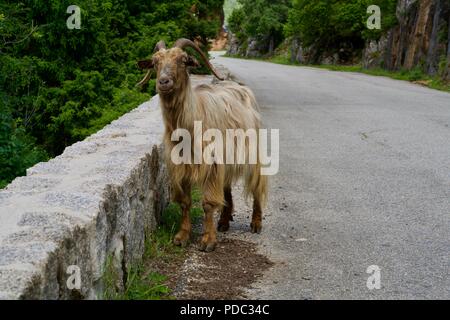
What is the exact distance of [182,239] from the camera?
216 inches

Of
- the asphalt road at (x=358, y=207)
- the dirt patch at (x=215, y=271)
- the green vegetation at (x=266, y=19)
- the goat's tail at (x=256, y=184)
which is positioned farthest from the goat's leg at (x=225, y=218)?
the green vegetation at (x=266, y=19)

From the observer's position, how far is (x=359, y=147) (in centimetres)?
1026

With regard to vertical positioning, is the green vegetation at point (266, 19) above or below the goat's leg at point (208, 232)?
above

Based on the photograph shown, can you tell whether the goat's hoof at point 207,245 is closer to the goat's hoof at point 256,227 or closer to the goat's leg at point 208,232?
the goat's leg at point 208,232

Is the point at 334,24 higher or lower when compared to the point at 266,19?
lower

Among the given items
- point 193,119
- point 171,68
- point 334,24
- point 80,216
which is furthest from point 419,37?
point 80,216

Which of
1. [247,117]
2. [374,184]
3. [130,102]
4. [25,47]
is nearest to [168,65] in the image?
[247,117]

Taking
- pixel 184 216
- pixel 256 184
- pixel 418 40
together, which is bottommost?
pixel 184 216

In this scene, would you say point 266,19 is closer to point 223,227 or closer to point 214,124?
point 223,227

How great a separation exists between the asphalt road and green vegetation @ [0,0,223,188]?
350 centimetres

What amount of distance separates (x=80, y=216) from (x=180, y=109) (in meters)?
1.93

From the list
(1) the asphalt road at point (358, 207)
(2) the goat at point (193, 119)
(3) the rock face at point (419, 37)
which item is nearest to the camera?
(1) the asphalt road at point (358, 207)

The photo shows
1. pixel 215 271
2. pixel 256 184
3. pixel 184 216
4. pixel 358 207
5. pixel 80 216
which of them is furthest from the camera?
pixel 358 207

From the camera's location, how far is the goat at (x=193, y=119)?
16.7 feet
